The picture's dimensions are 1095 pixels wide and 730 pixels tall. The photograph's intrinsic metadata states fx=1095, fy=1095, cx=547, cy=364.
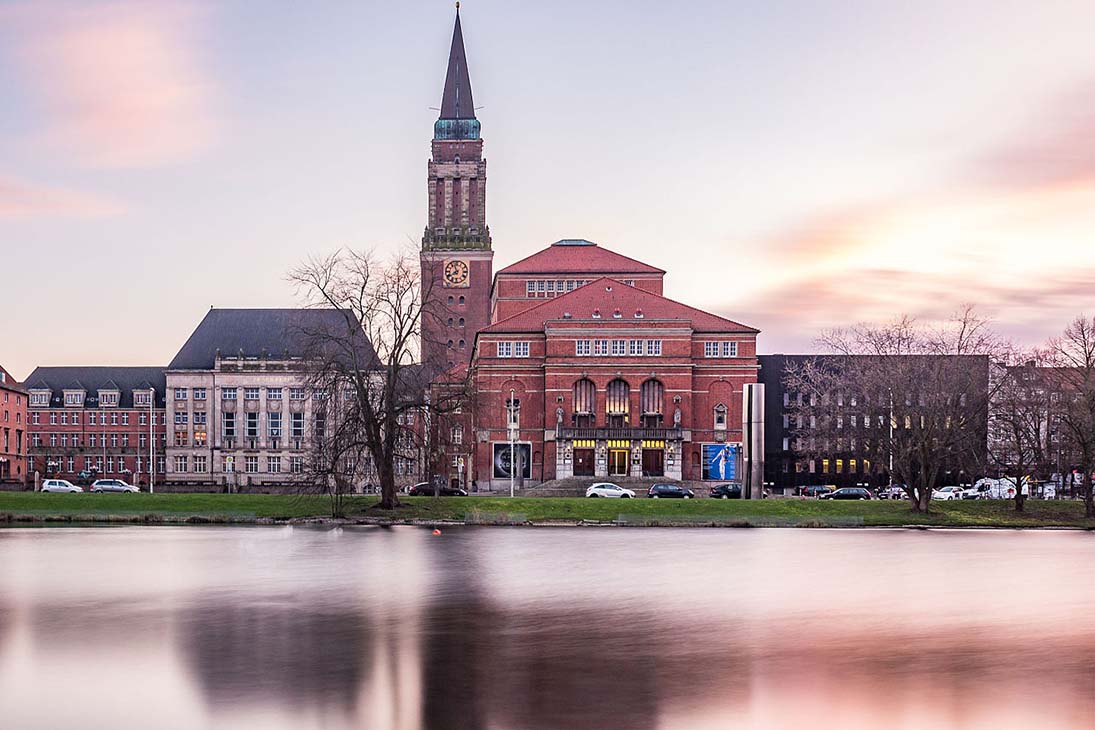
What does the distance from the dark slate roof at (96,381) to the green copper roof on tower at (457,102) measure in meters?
55.4

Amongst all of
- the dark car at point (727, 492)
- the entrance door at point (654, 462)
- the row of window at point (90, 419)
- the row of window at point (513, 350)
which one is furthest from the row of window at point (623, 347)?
the row of window at point (90, 419)

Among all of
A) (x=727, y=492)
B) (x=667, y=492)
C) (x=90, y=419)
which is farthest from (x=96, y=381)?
(x=727, y=492)

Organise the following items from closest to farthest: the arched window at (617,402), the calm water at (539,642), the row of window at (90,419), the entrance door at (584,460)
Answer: the calm water at (539,642)
the entrance door at (584,460)
the arched window at (617,402)
the row of window at (90,419)

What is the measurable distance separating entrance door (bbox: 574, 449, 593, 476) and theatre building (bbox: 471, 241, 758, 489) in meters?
0.10

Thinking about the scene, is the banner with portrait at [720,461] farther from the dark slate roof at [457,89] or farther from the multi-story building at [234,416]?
the dark slate roof at [457,89]

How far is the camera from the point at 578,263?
439ft

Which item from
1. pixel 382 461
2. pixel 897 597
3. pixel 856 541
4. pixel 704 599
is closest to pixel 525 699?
pixel 704 599

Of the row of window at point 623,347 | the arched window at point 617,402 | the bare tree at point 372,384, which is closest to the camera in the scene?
the bare tree at point 372,384

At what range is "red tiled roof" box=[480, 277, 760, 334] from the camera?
11369 cm

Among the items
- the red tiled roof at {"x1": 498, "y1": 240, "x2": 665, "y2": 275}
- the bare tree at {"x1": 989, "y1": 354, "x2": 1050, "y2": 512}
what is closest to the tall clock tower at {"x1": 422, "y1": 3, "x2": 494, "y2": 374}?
the red tiled roof at {"x1": 498, "y1": 240, "x2": 665, "y2": 275}

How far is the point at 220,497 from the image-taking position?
226 feet

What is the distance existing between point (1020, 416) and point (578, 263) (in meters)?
69.1

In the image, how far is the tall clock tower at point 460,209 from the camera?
155 m

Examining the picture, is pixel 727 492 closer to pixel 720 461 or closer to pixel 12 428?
pixel 720 461
